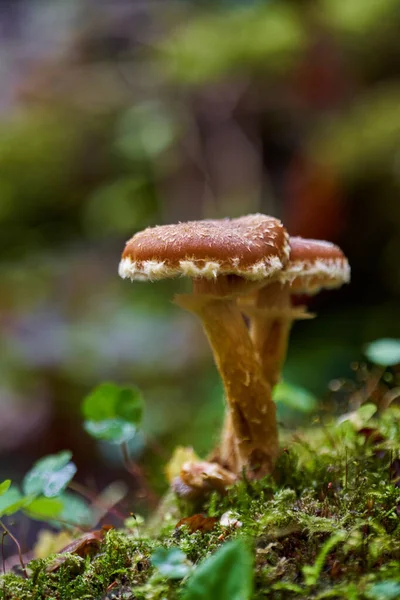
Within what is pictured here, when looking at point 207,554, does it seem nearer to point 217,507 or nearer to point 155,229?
point 217,507

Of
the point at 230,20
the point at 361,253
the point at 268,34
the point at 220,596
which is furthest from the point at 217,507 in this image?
the point at 230,20

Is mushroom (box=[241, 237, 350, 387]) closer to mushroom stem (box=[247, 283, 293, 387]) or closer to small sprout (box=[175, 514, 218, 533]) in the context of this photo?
mushroom stem (box=[247, 283, 293, 387])

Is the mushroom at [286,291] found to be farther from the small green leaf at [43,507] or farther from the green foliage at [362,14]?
the green foliage at [362,14]

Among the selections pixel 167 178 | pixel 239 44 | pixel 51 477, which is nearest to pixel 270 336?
pixel 51 477

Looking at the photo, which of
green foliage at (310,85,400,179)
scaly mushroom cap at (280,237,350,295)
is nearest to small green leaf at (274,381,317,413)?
scaly mushroom cap at (280,237,350,295)

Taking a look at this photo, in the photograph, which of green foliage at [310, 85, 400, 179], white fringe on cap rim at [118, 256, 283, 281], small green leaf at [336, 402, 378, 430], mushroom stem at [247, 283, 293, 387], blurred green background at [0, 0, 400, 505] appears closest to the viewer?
white fringe on cap rim at [118, 256, 283, 281]
